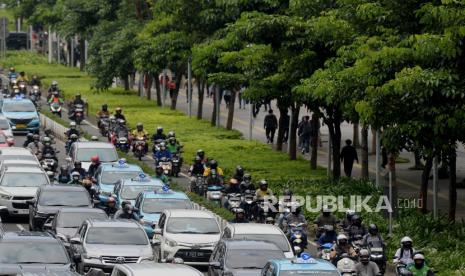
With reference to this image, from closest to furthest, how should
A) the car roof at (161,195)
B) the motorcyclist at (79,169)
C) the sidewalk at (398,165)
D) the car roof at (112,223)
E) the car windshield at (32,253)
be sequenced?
the car windshield at (32,253) → the car roof at (112,223) → the car roof at (161,195) → the motorcyclist at (79,169) → the sidewalk at (398,165)

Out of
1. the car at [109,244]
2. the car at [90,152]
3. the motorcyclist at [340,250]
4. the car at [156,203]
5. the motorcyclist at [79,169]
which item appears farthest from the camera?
the car at [90,152]

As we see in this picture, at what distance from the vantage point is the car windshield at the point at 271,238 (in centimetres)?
3059

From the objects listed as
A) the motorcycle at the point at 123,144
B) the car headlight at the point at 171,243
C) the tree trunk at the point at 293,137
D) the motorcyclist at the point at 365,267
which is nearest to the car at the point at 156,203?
the car headlight at the point at 171,243

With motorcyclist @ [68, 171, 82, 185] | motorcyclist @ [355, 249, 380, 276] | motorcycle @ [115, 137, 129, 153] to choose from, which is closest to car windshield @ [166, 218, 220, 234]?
motorcyclist @ [355, 249, 380, 276]

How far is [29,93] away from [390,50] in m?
45.1

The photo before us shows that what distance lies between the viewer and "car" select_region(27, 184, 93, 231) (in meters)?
36.9

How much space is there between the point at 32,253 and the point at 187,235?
5.76 metres

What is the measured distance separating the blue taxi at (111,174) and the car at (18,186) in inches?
58.2

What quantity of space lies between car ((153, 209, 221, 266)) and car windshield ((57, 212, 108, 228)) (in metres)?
1.53

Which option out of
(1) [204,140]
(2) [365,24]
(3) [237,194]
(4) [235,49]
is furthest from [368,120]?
(1) [204,140]

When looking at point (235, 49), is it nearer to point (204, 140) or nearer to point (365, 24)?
point (204, 140)

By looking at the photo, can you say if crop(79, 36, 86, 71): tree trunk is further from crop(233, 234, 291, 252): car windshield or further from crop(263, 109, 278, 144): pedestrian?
crop(233, 234, 291, 252): car windshield

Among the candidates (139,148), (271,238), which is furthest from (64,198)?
(139,148)

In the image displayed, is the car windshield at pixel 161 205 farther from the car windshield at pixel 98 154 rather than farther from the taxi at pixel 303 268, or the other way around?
the taxi at pixel 303 268
